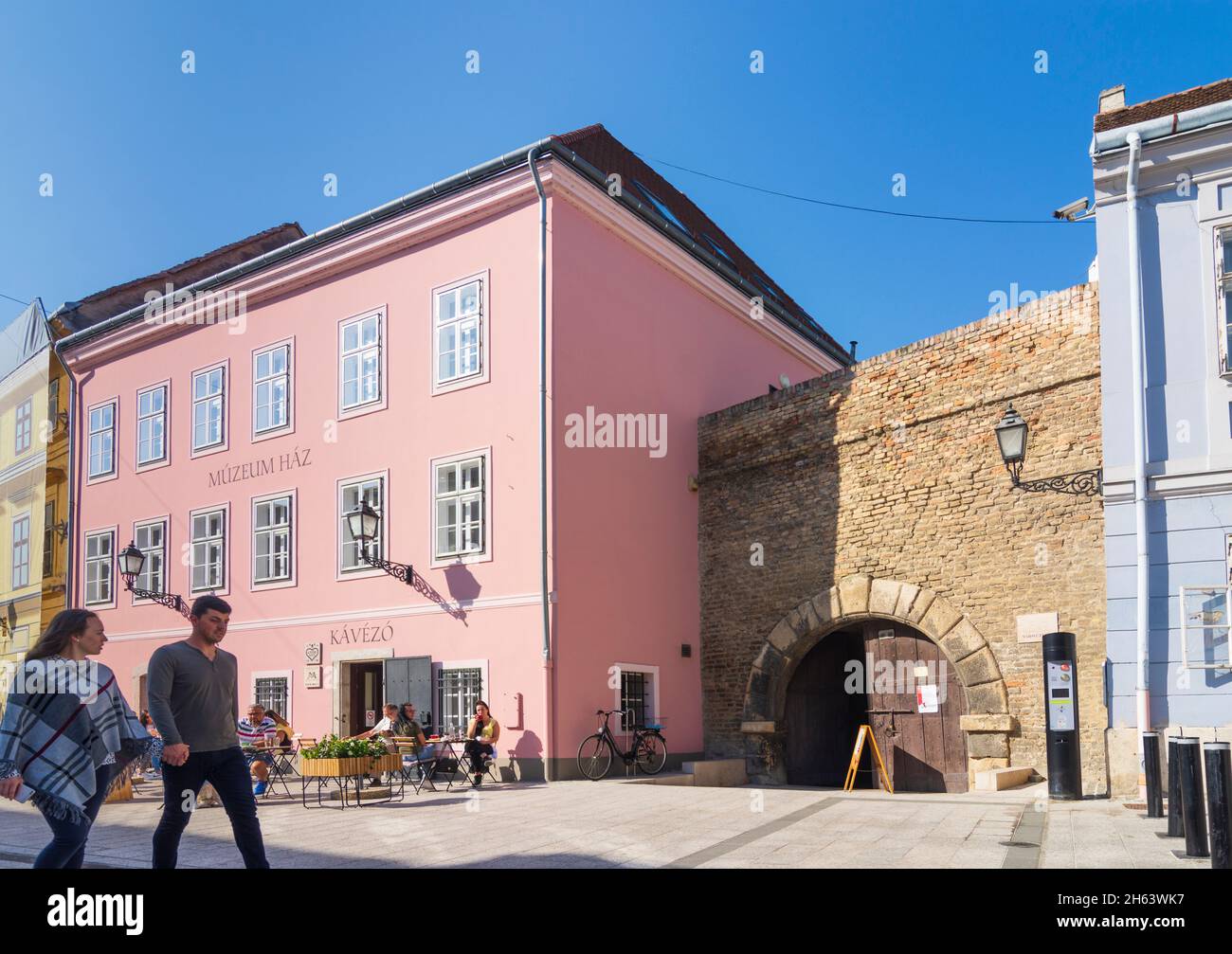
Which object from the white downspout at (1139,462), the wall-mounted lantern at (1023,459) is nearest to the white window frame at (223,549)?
the wall-mounted lantern at (1023,459)

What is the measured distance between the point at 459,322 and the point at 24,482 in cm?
1576

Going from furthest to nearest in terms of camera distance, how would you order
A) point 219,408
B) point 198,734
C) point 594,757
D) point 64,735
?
point 219,408
point 594,757
point 198,734
point 64,735

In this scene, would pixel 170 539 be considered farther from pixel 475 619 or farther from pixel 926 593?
pixel 926 593

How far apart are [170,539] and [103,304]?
680cm

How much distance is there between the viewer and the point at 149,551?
854 inches

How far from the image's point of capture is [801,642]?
16.3 meters

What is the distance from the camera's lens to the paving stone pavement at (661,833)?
7711 millimetres

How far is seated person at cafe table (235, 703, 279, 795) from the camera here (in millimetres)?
13570

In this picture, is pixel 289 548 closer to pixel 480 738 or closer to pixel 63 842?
pixel 480 738

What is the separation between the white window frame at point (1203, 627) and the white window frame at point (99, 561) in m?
18.6

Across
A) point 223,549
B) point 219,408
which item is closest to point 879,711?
point 223,549

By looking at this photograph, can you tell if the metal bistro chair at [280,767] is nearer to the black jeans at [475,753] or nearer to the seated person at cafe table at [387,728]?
the seated person at cafe table at [387,728]

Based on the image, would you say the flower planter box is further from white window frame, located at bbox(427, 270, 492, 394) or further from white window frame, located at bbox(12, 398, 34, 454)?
white window frame, located at bbox(12, 398, 34, 454)

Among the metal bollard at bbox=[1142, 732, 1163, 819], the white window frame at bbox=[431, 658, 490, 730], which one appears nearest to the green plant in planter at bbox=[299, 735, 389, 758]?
the white window frame at bbox=[431, 658, 490, 730]
